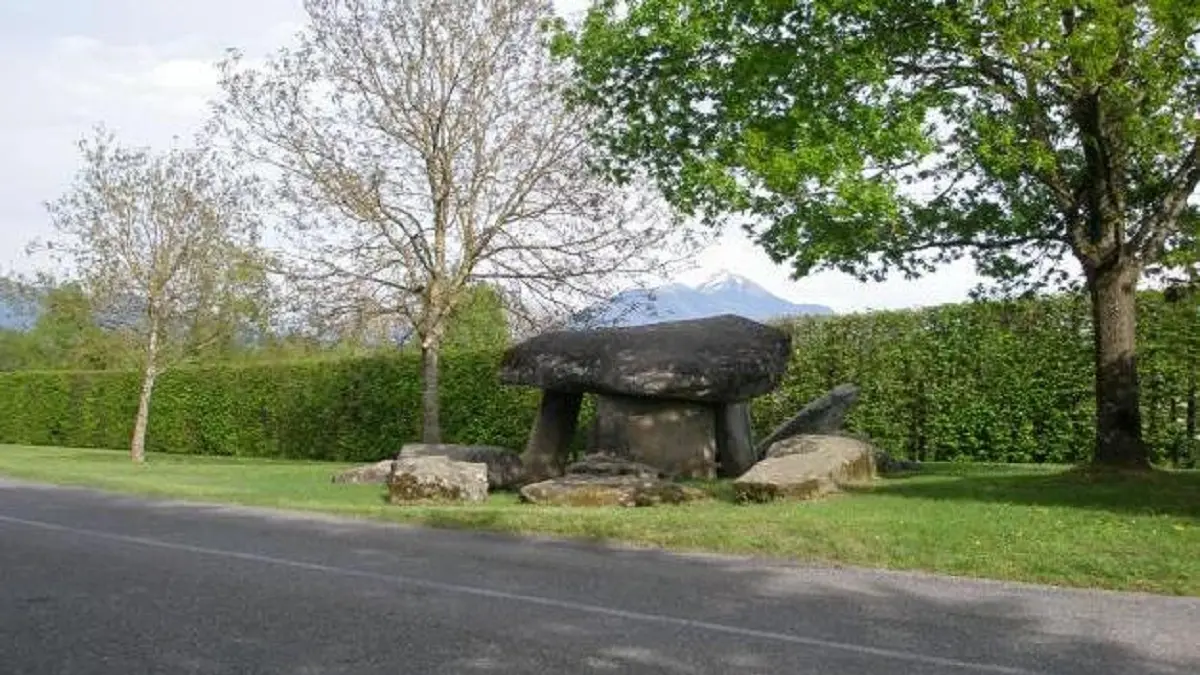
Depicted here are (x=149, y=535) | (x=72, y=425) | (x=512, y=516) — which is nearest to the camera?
(x=149, y=535)

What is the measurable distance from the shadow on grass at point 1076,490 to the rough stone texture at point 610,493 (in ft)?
8.34

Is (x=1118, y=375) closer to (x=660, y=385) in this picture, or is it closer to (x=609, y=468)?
(x=660, y=385)

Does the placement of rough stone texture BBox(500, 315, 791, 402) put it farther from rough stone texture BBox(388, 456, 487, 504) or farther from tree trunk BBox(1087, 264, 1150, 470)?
tree trunk BBox(1087, 264, 1150, 470)

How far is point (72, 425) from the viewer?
1599 inches

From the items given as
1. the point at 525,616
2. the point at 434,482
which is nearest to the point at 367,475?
the point at 434,482

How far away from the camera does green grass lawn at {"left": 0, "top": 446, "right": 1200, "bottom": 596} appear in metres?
9.16

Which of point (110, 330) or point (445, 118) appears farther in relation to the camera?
point (110, 330)

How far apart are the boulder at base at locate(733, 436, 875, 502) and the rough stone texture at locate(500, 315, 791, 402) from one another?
1.53m

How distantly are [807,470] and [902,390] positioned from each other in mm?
8408

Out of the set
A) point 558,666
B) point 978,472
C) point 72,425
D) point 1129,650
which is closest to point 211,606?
point 558,666

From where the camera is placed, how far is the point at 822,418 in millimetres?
19531

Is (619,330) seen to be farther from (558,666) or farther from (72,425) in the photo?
(72,425)

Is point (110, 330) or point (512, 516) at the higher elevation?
point (110, 330)

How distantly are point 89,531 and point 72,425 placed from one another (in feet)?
105
